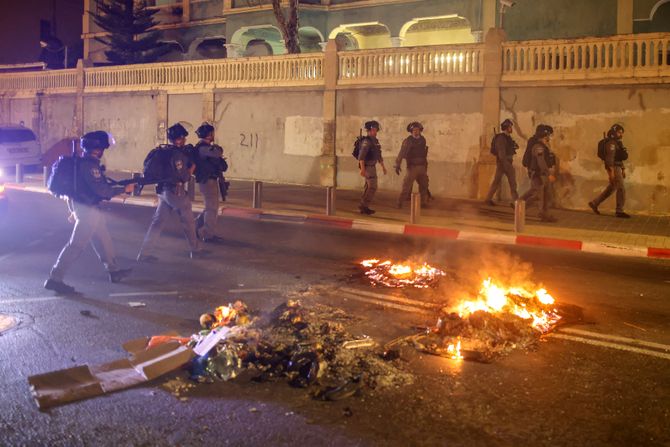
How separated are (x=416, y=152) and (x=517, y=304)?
894cm

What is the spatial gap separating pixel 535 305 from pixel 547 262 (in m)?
3.87

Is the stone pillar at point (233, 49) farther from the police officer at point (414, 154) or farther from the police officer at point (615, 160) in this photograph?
the police officer at point (615, 160)

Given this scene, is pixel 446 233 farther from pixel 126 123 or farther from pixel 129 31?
pixel 129 31

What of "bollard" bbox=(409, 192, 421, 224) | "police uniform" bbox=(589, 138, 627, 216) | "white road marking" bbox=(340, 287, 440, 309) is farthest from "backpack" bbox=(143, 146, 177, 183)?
"police uniform" bbox=(589, 138, 627, 216)

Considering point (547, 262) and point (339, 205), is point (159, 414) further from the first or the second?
point (339, 205)

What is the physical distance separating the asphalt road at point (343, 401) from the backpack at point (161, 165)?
1.25m

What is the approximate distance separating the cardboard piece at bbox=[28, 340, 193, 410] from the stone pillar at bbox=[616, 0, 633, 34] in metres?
20.7

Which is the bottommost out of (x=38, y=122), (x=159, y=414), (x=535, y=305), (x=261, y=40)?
(x=159, y=414)

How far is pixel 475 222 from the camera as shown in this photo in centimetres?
1441

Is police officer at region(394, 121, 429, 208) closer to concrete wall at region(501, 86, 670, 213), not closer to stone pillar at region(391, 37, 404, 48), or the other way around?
concrete wall at region(501, 86, 670, 213)

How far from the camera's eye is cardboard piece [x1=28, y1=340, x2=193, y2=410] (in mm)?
4918

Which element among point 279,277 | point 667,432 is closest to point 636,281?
point 279,277

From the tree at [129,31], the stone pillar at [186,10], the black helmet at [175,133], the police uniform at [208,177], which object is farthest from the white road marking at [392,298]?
the tree at [129,31]

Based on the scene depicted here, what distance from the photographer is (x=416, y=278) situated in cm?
884
